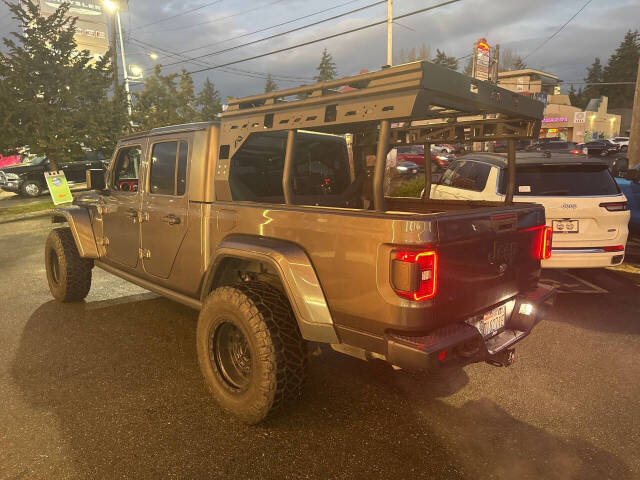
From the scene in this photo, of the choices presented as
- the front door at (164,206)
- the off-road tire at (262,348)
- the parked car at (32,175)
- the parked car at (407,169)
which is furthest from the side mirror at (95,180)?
the parked car at (407,169)

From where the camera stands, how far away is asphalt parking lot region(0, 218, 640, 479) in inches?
94.8

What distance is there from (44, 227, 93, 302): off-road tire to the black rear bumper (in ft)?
13.6

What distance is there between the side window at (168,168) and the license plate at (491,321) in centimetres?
243

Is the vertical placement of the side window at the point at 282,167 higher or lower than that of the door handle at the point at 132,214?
higher

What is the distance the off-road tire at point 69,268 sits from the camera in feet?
16.1

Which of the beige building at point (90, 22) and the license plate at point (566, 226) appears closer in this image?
the license plate at point (566, 226)

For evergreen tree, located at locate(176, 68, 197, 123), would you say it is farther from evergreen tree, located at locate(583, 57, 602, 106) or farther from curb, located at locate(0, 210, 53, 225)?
evergreen tree, located at locate(583, 57, 602, 106)

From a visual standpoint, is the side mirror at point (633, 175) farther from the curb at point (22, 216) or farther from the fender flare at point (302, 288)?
the curb at point (22, 216)

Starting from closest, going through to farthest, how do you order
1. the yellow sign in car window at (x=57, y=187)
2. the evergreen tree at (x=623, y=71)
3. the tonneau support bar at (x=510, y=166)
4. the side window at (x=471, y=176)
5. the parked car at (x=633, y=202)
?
the tonneau support bar at (x=510, y=166), the side window at (x=471, y=176), the parked car at (x=633, y=202), the yellow sign in car window at (x=57, y=187), the evergreen tree at (x=623, y=71)

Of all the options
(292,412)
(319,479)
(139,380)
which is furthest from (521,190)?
(139,380)

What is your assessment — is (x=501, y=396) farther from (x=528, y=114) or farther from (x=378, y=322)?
(x=528, y=114)

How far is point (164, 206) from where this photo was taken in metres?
3.64

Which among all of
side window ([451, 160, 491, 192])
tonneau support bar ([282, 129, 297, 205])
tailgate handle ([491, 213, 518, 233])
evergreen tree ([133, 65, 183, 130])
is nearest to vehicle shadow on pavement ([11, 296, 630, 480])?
tailgate handle ([491, 213, 518, 233])

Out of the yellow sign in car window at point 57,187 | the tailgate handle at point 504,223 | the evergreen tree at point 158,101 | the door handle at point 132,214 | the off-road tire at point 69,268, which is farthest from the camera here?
the evergreen tree at point 158,101
